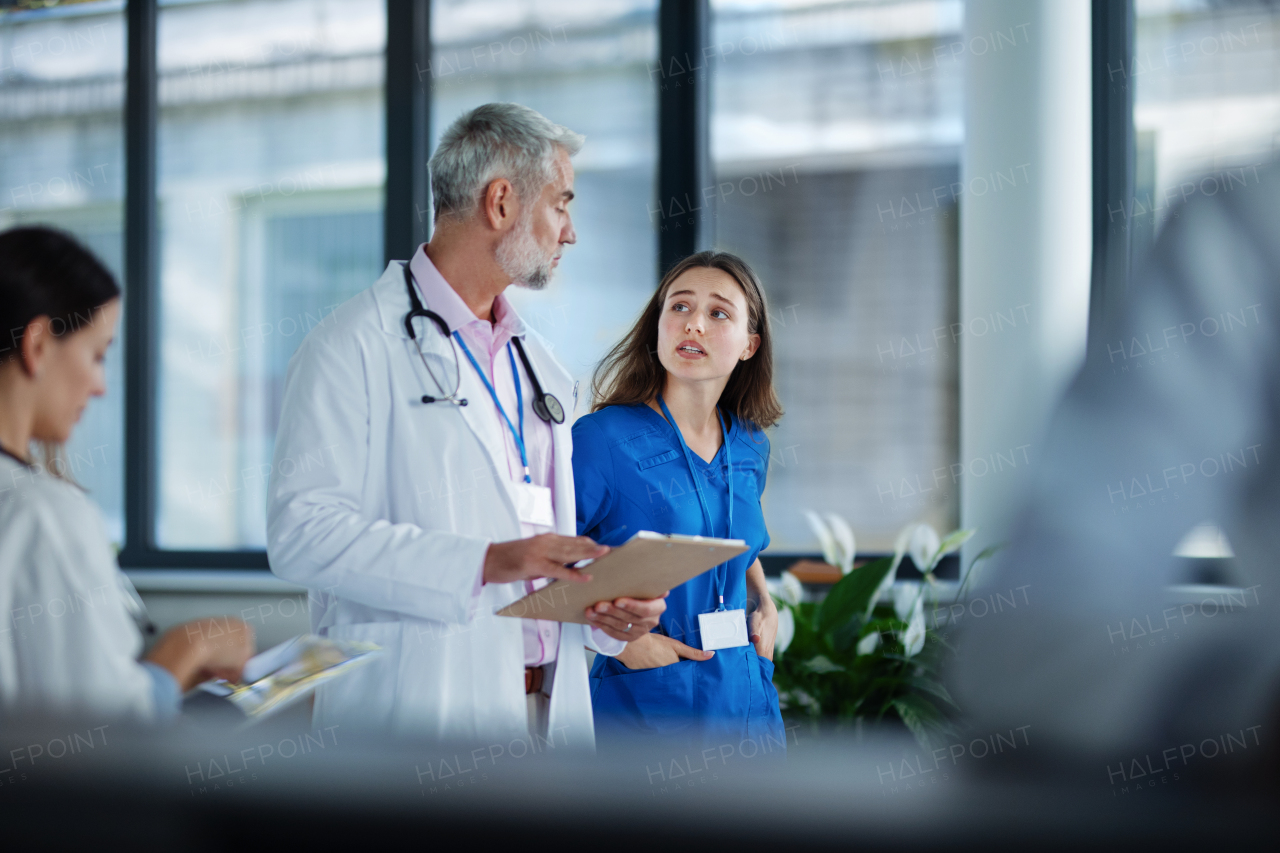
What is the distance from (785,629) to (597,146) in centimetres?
219

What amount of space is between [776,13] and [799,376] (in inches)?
54.1

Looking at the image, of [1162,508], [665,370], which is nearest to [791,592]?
[665,370]

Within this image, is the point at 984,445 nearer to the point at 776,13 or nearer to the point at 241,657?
the point at 776,13

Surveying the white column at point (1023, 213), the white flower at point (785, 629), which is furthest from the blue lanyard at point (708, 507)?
the white column at point (1023, 213)

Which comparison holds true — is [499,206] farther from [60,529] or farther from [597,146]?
[597,146]

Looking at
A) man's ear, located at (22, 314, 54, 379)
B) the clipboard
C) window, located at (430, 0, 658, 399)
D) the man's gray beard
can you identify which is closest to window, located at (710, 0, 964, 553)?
window, located at (430, 0, 658, 399)

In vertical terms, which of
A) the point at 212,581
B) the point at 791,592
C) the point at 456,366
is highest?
the point at 456,366

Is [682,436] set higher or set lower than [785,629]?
higher

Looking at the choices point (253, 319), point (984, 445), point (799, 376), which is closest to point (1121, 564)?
point (984, 445)

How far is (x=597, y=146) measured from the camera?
13.6 feet

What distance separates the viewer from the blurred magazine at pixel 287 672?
21.0 inches

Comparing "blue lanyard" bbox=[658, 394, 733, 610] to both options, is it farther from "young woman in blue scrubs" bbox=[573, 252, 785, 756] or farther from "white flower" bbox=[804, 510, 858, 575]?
"white flower" bbox=[804, 510, 858, 575]

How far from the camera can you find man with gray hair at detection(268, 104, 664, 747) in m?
1.49

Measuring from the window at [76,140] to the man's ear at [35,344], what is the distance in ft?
14.1
